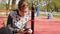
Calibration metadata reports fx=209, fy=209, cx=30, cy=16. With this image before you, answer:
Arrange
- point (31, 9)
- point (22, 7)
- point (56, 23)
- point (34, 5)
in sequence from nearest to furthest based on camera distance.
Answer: point (22, 7) → point (31, 9) → point (34, 5) → point (56, 23)

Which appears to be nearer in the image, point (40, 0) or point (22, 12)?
point (22, 12)

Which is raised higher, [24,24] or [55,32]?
[24,24]

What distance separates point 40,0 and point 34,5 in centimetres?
16

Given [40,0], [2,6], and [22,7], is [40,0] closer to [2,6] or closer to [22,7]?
[2,6]

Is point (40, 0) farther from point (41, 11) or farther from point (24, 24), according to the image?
point (24, 24)

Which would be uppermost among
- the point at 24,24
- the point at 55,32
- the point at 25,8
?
the point at 25,8

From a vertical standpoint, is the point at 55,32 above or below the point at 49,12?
below

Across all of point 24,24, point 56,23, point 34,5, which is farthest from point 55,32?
point 24,24

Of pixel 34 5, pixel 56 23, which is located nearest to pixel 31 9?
pixel 34 5

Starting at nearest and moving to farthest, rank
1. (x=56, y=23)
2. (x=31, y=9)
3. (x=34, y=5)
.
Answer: (x=31, y=9)
(x=34, y=5)
(x=56, y=23)

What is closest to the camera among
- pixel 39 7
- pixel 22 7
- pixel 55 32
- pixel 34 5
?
pixel 22 7

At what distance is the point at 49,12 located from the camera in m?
3.00

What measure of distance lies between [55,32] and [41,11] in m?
1.35

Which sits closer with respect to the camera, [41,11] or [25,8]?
[25,8]
